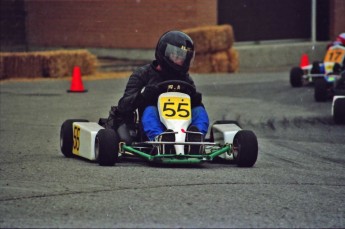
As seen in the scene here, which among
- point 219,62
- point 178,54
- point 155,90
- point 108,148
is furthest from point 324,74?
point 108,148

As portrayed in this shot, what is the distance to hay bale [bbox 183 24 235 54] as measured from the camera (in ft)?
72.5

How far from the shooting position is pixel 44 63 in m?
20.5

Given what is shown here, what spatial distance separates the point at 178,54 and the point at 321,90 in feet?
22.8

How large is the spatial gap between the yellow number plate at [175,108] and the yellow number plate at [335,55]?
858cm

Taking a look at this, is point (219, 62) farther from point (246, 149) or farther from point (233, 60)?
point (246, 149)

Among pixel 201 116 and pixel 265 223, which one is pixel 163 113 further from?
pixel 265 223

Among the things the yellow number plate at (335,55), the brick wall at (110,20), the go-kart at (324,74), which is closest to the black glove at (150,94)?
the go-kart at (324,74)

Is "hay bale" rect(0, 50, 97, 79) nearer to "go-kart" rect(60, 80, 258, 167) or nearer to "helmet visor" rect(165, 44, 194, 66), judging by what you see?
"go-kart" rect(60, 80, 258, 167)

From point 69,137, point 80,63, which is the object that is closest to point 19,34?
point 80,63

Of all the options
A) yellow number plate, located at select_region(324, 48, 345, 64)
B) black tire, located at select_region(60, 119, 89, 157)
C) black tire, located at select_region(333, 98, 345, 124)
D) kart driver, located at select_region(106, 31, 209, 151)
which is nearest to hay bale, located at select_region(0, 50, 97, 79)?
yellow number plate, located at select_region(324, 48, 345, 64)

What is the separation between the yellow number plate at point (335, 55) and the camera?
57.9 feet

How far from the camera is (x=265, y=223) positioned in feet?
21.1

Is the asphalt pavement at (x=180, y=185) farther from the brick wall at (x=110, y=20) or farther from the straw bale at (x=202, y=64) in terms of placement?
the brick wall at (x=110, y=20)

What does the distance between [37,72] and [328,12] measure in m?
8.89
